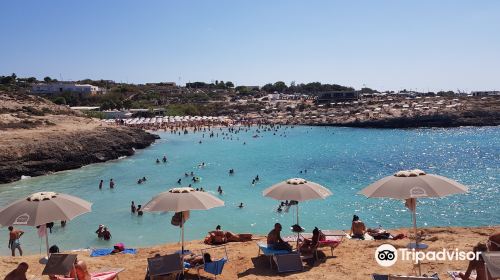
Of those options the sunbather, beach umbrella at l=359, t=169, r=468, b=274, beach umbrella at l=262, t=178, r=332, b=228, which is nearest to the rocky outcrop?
beach umbrella at l=262, t=178, r=332, b=228

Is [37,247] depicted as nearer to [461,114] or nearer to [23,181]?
[23,181]

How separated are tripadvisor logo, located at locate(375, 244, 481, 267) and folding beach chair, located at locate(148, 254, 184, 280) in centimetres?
435

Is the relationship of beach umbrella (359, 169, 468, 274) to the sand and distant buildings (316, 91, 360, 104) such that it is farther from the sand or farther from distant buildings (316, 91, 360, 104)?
distant buildings (316, 91, 360, 104)

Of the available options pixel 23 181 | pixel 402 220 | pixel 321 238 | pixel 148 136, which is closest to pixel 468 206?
pixel 402 220

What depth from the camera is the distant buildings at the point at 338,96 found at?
117938mm

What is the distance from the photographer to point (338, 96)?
121m

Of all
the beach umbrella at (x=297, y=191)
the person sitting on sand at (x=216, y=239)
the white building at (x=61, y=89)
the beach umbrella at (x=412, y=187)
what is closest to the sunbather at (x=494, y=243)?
the beach umbrella at (x=412, y=187)

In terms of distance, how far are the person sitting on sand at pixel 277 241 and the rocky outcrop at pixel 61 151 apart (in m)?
28.9

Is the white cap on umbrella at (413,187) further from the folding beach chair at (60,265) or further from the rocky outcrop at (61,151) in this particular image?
the rocky outcrop at (61,151)

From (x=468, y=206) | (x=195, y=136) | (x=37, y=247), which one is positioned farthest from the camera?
(x=195, y=136)

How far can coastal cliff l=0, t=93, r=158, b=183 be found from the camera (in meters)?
34.1

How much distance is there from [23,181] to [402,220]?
90.3ft

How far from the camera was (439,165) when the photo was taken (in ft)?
132

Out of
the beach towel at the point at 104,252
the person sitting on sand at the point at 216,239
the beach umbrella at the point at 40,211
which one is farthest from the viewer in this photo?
the person sitting on sand at the point at 216,239
